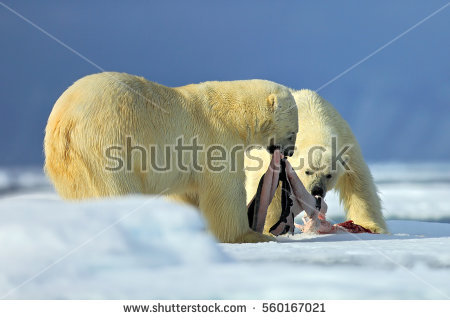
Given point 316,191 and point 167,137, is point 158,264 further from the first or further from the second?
point 316,191

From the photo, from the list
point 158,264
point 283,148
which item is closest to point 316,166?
point 283,148

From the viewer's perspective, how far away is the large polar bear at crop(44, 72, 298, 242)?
429 cm

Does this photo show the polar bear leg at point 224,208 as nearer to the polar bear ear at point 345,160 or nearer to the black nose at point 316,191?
the black nose at point 316,191

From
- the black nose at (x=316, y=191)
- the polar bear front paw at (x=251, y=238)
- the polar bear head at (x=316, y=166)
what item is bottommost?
the polar bear front paw at (x=251, y=238)

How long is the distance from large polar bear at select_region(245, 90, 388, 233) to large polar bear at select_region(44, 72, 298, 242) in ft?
2.79

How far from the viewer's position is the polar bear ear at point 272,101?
17.2 feet

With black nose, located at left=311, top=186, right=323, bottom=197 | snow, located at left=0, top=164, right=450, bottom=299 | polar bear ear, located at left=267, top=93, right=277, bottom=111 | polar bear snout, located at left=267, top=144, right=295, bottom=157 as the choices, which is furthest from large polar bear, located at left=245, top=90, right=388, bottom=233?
snow, located at left=0, top=164, right=450, bottom=299

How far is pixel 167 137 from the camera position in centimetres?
460

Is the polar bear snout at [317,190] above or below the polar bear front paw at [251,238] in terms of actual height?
above

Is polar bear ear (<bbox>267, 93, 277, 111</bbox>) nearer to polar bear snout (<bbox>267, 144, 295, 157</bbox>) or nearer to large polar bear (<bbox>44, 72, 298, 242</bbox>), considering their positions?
large polar bear (<bbox>44, 72, 298, 242</bbox>)

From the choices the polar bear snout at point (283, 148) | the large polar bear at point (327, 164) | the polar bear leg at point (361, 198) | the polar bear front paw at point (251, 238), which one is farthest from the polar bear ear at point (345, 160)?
the polar bear front paw at point (251, 238)

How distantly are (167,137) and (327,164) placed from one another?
2117 millimetres

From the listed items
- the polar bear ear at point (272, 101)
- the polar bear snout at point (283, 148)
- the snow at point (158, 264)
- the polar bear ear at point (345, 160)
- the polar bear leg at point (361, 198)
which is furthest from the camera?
the polar bear leg at point (361, 198)
